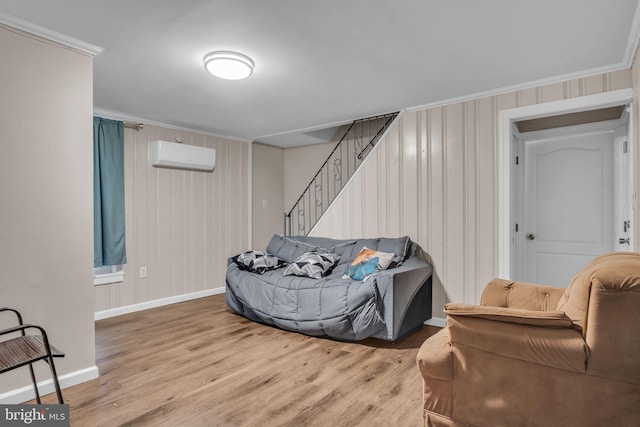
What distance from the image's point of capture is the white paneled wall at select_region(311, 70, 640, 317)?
3.39 m

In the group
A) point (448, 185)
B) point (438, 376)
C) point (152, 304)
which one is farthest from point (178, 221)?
point (438, 376)

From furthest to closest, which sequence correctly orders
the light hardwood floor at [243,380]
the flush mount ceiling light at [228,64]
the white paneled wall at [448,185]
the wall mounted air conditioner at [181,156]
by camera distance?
the wall mounted air conditioner at [181,156]
the white paneled wall at [448,185]
the flush mount ceiling light at [228,64]
the light hardwood floor at [243,380]

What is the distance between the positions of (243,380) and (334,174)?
356 cm

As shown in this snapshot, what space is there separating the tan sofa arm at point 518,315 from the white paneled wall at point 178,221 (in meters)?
3.84

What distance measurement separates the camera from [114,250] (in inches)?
159

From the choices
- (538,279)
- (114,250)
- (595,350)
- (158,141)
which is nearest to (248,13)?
(595,350)

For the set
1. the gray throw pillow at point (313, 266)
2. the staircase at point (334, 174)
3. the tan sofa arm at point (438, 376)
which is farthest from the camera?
the staircase at point (334, 174)

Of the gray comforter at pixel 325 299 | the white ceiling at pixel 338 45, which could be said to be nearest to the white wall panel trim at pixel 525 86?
the white ceiling at pixel 338 45

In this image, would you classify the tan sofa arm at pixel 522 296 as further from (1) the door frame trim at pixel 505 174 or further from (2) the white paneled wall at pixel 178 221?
(2) the white paneled wall at pixel 178 221

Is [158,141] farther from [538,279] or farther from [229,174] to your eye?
[538,279]

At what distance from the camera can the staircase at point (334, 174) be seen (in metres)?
4.91

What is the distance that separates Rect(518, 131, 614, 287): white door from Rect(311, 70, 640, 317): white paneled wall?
38.1 inches

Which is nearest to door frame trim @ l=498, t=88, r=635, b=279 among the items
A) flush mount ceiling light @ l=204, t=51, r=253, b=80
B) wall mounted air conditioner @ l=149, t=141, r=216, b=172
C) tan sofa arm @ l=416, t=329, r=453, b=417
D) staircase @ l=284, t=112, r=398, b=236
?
staircase @ l=284, t=112, r=398, b=236
